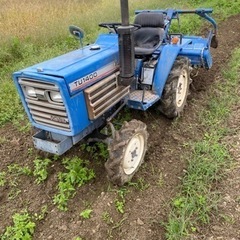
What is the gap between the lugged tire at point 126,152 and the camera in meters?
2.94

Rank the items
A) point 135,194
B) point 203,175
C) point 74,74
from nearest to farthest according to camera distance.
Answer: point 74,74
point 135,194
point 203,175

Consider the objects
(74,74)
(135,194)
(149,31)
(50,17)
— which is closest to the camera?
(74,74)

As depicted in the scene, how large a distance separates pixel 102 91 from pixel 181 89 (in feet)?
4.99

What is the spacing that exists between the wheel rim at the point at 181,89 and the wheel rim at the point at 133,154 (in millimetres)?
1058

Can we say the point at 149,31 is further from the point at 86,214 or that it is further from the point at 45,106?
the point at 86,214

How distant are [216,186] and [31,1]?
9.56 metres

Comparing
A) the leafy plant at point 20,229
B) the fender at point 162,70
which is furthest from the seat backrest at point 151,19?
the leafy plant at point 20,229

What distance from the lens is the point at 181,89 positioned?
4207 millimetres

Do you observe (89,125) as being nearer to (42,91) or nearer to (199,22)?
(42,91)

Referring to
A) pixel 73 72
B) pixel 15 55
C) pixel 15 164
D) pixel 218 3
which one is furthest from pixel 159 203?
pixel 218 3

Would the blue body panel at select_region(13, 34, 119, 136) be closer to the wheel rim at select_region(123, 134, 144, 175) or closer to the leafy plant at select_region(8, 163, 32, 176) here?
the wheel rim at select_region(123, 134, 144, 175)

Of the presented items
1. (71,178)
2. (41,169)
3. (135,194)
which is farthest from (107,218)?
(41,169)

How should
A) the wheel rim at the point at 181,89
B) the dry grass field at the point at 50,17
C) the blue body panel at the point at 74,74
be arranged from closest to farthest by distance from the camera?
the blue body panel at the point at 74,74 → the wheel rim at the point at 181,89 → the dry grass field at the point at 50,17

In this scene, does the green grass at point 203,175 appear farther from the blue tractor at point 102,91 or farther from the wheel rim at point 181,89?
the blue tractor at point 102,91
